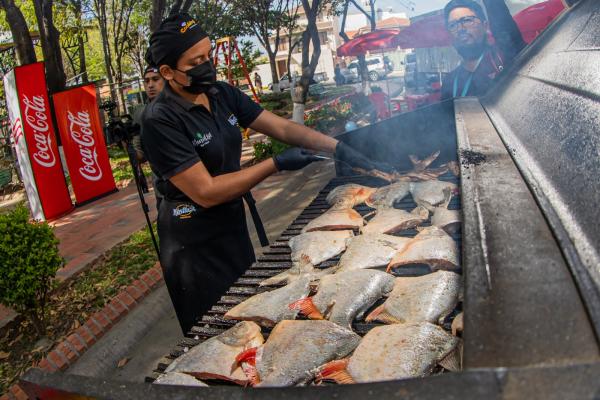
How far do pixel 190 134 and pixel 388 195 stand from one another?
1.26m

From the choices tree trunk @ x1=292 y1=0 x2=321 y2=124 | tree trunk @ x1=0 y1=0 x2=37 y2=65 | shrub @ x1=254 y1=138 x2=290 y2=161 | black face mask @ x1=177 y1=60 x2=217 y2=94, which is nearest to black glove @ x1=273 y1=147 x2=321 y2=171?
black face mask @ x1=177 y1=60 x2=217 y2=94

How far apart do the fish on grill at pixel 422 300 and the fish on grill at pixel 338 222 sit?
0.81 metres

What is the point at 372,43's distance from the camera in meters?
16.4

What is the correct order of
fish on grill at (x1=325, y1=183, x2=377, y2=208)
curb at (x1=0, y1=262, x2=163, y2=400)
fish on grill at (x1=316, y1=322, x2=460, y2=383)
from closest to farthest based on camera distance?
fish on grill at (x1=316, y1=322, x2=460, y2=383)
fish on grill at (x1=325, y1=183, x2=377, y2=208)
curb at (x1=0, y1=262, x2=163, y2=400)

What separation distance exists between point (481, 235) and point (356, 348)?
546mm

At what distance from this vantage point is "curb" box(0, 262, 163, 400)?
4.13 meters

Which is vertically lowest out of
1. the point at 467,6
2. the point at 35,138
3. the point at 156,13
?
the point at 35,138

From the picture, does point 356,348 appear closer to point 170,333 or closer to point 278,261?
point 278,261

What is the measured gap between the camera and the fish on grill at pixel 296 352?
5.04ft

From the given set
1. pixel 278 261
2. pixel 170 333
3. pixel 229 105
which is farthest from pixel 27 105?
pixel 278 261

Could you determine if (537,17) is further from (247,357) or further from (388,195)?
(247,357)

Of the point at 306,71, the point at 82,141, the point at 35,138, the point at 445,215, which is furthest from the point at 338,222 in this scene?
the point at 306,71

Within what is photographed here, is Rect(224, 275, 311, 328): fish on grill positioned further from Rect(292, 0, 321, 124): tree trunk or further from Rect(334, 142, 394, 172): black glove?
Rect(292, 0, 321, 124): tree trunk

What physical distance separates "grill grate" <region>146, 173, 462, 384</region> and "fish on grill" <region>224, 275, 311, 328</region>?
0.06m
